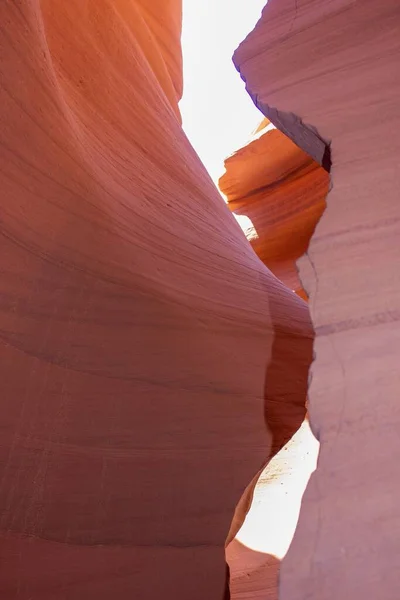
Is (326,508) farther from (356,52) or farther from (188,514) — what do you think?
(188,514)

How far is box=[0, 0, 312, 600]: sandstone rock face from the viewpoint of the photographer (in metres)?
1.36

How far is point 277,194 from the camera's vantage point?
397 centimetres

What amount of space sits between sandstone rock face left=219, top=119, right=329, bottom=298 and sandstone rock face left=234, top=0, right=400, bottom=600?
9.31ft

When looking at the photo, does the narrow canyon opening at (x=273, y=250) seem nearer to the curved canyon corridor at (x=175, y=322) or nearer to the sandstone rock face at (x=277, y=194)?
the sandstone rock face at (x=277, y=194)

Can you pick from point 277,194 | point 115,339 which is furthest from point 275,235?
point 115,339

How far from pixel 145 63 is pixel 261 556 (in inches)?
81.4

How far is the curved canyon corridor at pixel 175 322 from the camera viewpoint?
63cm

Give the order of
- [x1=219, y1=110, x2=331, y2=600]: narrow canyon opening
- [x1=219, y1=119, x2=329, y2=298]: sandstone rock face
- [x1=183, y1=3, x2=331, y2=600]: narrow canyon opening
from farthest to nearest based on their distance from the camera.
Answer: [x1=219, y1=119, x2=329, y2=298]: sandstone rock face, [x1=219, y1=110, x2=331, y2=600]: narrow canyon opening, [x1=183, y1=3, x2=331, y2=600]: narrow canyon opening

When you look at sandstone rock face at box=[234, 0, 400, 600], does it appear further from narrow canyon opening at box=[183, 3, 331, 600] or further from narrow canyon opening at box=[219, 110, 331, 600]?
narrow canyon opening at box=[219, 110, 331, 600]

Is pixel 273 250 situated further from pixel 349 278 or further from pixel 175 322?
pixel 349 278

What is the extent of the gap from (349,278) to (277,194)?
3354 mm

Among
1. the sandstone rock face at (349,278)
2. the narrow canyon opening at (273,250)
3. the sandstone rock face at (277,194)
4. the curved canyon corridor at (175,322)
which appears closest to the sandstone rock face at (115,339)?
the curved canyon corridor at (175,322)

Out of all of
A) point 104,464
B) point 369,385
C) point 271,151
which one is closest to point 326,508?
point 369,385

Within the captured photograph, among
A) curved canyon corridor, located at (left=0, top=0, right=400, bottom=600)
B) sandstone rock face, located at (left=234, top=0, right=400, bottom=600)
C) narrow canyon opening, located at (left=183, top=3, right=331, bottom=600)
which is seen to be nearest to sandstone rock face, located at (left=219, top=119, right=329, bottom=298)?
narrow canyon opening, located at (left=183, top=3, right=331, bottom=600)
